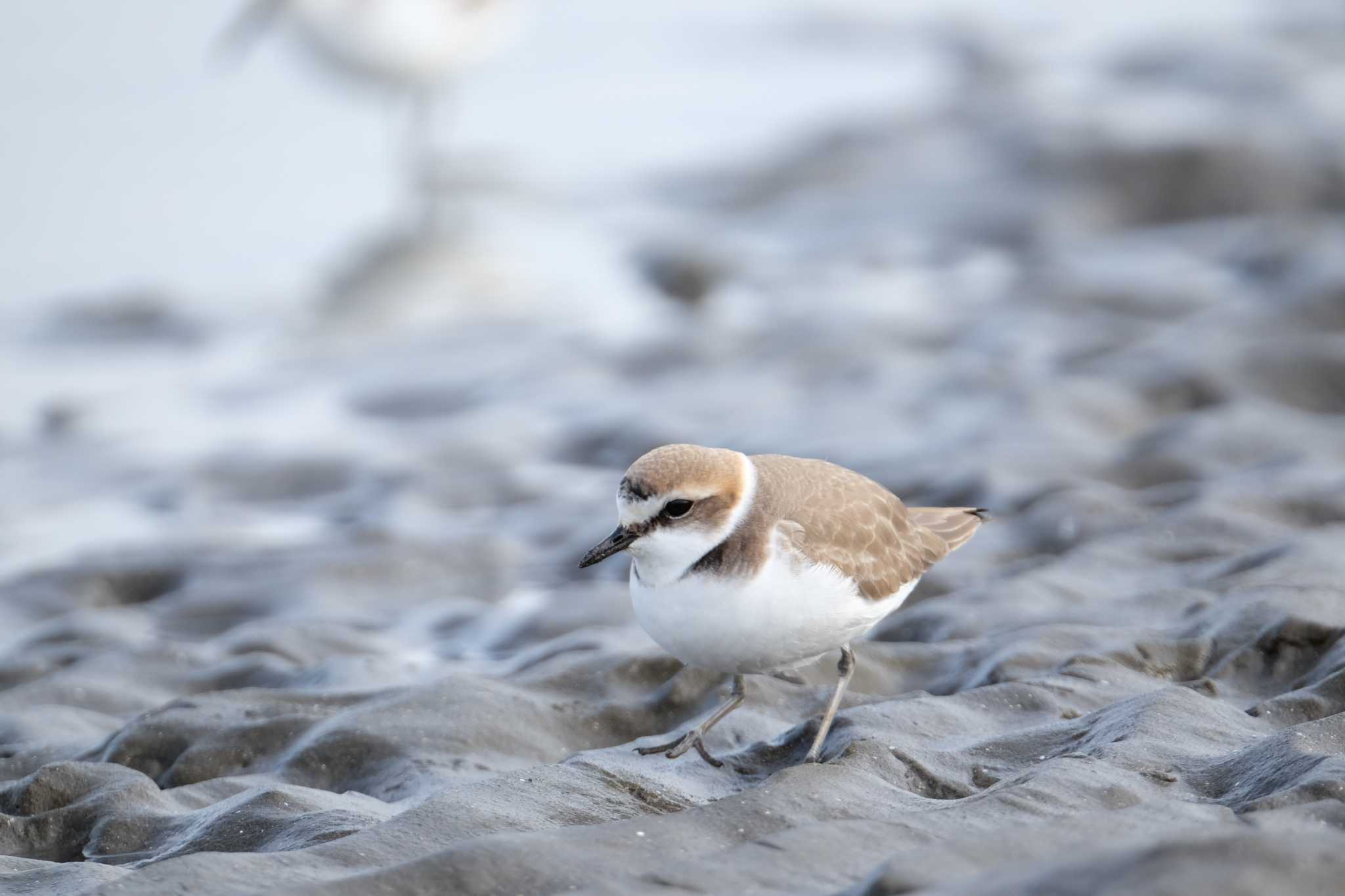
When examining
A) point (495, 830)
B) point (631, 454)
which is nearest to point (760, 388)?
point (631, 454)

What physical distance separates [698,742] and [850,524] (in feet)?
2.50

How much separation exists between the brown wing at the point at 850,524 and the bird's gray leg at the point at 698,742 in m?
0.52

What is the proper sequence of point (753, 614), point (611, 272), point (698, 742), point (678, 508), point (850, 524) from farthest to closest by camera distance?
point (611, 272), point (850, 524), point (698, 742), point (678, 508), point (753, 614)

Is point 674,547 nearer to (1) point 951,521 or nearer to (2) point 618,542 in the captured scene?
(2) point 618,542

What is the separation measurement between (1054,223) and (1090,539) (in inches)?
197

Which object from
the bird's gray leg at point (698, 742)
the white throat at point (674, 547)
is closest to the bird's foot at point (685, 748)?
the bird's gray leg at point (698, 742)

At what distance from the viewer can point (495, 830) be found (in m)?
3.59

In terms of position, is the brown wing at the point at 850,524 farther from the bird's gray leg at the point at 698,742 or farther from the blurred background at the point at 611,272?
the blurred background at the point at 611,272

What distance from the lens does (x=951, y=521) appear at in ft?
17.1

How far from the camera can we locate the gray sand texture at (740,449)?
3555 mm

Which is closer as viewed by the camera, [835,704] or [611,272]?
[835,704]

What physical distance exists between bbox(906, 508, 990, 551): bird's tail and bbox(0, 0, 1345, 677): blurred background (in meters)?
0.77

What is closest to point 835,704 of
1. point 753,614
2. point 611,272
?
point 753,614

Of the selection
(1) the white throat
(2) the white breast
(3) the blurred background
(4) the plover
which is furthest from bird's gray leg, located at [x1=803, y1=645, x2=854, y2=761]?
(3) the blurred background
